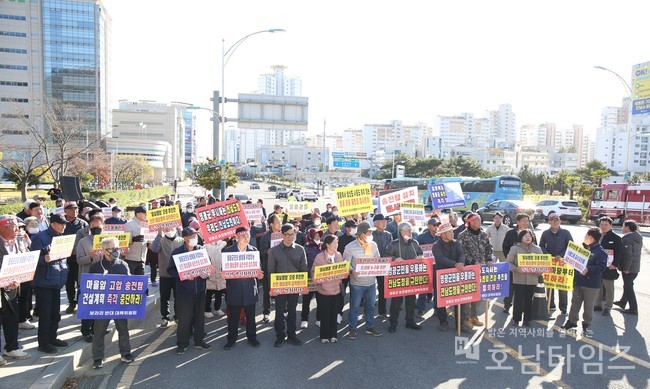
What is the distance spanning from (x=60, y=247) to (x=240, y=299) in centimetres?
281

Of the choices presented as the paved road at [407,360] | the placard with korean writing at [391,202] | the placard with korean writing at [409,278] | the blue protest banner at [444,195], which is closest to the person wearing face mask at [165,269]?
the paved road at [407,360]

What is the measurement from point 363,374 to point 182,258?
122 inches

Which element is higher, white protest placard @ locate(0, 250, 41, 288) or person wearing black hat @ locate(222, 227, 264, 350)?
white protest placard @ locate(0, 250, 41, 288)

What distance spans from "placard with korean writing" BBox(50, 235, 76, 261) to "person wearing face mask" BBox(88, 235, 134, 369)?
2.32 feet

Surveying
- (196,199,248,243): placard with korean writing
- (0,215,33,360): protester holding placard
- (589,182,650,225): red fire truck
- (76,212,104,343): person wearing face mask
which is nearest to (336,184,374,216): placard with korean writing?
(196,199,248,243): placard with korean writing

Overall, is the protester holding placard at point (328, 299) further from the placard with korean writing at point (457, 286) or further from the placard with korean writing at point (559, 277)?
the placard with korean writing at point (559, 277)

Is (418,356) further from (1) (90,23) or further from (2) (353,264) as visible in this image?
(1) (90,23)

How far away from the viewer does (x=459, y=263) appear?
7883 millimetres

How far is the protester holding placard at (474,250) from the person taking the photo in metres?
8.38

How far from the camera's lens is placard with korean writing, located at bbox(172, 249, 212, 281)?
6938 mm

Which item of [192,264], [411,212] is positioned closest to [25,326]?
[192,264]

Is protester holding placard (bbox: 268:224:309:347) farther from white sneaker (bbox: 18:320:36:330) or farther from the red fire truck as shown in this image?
the red fire truck

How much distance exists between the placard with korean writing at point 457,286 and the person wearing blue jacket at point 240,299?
3.01 meters

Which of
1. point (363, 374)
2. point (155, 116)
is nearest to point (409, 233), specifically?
point (363, 374)
